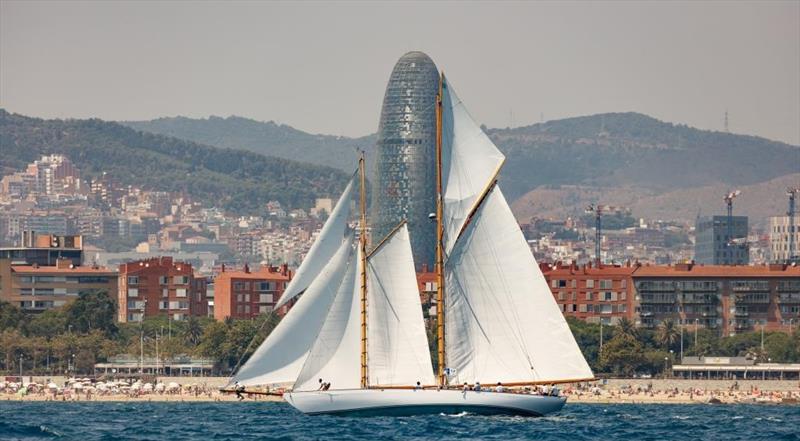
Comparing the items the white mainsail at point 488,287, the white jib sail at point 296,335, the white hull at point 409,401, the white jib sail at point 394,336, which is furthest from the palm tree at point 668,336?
the white jib sail at point 296,335

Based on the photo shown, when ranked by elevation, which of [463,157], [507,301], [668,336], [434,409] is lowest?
[668,336]

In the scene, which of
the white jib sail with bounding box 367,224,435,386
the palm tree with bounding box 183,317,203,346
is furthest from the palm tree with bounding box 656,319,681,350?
the white jib sail with bounding box 367,224,435,386

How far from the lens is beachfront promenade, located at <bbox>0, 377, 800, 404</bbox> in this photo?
508 ft

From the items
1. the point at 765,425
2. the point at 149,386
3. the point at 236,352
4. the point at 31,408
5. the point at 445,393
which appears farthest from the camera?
the point at 236,352

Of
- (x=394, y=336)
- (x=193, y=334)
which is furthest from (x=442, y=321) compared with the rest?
(x=193, y=334)

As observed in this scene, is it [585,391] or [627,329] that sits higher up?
[627,329]

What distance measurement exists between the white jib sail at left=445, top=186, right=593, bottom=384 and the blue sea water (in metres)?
2.71

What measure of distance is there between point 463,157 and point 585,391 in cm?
7332

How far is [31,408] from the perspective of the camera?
130m

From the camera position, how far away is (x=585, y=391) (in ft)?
520

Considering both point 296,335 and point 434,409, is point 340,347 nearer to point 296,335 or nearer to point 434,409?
point 296,335

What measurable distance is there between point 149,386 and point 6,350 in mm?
24787

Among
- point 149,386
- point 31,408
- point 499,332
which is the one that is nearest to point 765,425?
point 499,332

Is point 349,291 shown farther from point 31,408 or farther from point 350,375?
point 31,408
